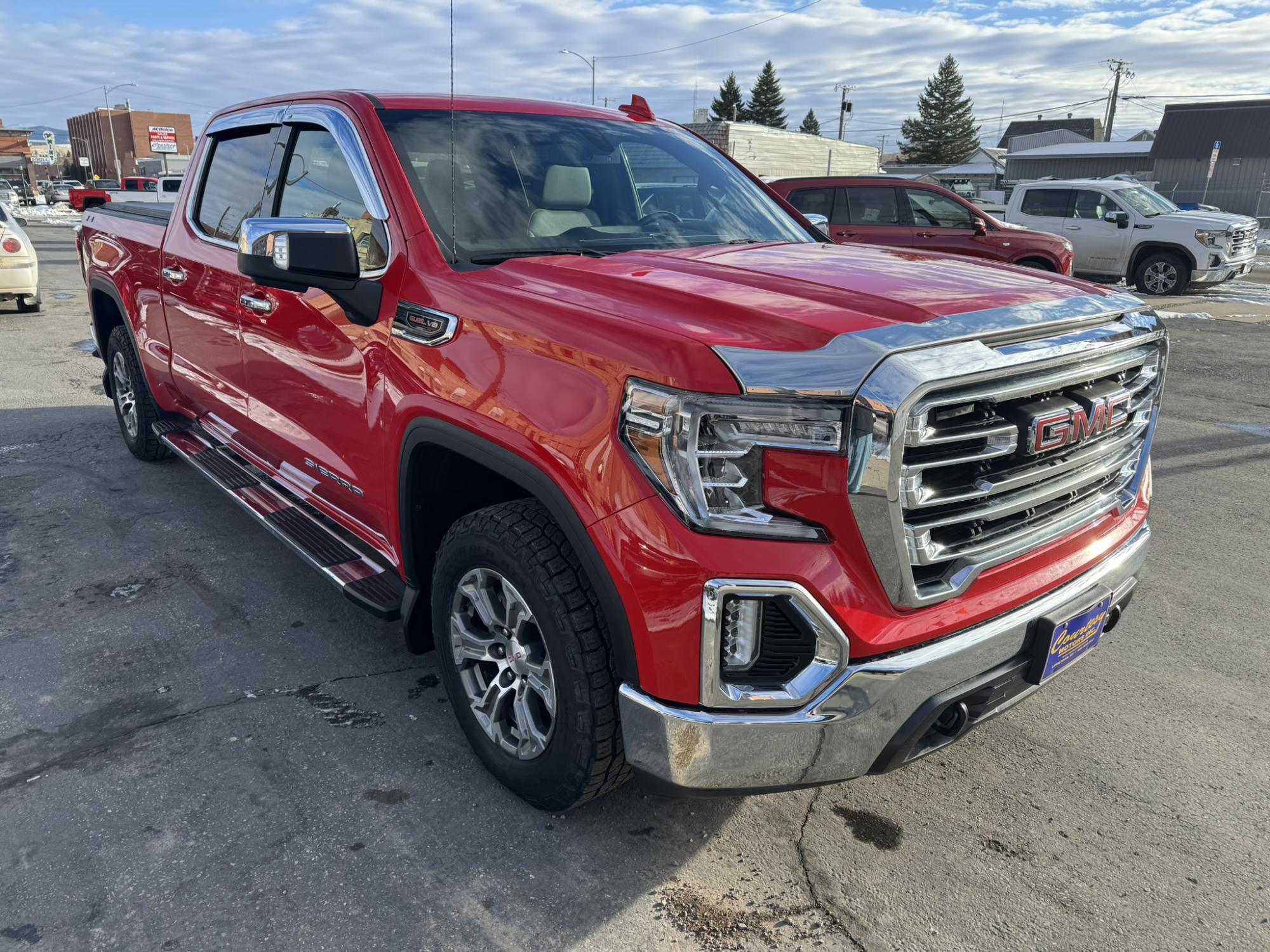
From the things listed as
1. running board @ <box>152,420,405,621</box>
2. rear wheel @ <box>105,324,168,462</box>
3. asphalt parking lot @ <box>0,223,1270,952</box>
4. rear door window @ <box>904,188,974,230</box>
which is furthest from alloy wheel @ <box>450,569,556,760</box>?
rear door window @ <box>904,188,974,230</box>

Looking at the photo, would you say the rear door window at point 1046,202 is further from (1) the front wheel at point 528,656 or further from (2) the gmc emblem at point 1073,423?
(1) the front wheel at point 528,656

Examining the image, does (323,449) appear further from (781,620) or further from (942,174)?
(942,174)

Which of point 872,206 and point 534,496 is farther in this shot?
point 872,206

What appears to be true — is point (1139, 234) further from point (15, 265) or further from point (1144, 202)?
point (15, 265)

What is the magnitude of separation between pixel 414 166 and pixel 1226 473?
18.1ft

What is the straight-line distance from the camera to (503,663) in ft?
8.53

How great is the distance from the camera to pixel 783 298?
2.21 meters

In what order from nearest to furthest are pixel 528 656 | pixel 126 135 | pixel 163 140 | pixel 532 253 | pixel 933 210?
pixel 528 656 → pixel 532 253 → pixel 933 210 → pixel 163 140 → pixel 126 135

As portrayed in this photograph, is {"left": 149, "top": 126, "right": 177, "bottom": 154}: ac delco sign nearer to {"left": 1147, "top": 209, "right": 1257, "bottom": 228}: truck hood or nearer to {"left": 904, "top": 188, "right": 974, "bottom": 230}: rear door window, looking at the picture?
{"left": 904, "top": 188, "right": 974, "bottom": 230}: rear door window

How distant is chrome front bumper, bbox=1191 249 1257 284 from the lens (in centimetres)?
1486

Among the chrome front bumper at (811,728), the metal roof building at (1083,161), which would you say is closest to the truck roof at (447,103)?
the chrome front bumper at (811,728)

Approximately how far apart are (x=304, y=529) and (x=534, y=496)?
5.10 ft

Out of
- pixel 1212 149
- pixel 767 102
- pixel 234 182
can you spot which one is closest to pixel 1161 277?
pixel 234 182

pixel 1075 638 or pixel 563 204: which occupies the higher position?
pixel 563 204
